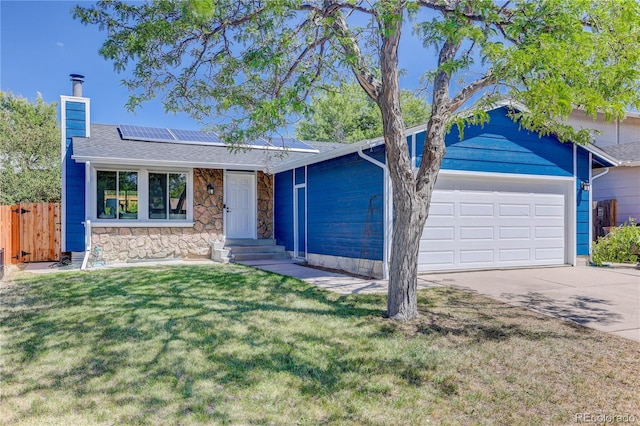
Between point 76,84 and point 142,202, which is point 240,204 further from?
point 76,84

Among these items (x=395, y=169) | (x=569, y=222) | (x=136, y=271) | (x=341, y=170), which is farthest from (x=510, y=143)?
(x=136, y=271)

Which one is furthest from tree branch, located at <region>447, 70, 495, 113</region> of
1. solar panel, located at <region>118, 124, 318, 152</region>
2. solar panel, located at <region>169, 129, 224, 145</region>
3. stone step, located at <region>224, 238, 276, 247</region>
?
solar panel, located at <region>169, 129, 224, 145</region>

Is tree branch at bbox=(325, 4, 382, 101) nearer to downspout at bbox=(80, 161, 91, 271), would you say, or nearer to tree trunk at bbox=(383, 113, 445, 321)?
tree trunk at bbox=(383, 113, 445, 321)

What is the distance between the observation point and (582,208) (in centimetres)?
996

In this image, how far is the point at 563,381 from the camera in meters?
3.48

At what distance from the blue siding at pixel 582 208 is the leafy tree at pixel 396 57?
496 cm

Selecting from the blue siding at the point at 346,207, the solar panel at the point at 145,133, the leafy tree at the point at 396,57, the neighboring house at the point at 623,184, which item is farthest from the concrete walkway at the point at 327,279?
the neighboring house at the point at 623,184

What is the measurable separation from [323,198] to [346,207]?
42.1 inches

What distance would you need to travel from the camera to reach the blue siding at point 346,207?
834cm

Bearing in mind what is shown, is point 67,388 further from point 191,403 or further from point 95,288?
point 95,288

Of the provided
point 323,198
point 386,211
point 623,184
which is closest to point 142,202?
point 323,198

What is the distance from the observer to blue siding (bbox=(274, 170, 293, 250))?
11922 mm

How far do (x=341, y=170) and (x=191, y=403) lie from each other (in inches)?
274

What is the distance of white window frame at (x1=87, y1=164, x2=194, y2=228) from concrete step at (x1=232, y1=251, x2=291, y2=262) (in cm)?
161
